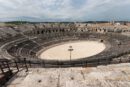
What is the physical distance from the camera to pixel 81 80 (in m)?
8.72

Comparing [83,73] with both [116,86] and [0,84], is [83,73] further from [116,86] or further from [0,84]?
[0,84]

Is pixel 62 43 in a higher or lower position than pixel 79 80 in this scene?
lower

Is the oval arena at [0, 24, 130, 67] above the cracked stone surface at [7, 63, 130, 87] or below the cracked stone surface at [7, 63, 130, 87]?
below

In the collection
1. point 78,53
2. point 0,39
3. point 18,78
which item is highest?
point 18,78

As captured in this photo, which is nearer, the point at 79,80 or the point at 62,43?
the point at 79,80

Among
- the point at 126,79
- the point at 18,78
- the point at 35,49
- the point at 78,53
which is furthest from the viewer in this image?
the point at 35,49

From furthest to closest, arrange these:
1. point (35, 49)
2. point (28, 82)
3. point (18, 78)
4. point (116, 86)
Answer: point (35, 49) → point (18, 78) → point (28, 82) → point (116, 86)

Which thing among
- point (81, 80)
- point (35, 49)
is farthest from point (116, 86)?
point (35, 49)

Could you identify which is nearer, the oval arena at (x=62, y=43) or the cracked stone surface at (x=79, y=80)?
the cracked stone surface at (x=79, y=80)

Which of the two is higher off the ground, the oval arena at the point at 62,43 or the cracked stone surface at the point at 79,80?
the cracked stone surface at the point at 79,80

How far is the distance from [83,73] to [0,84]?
463 cm

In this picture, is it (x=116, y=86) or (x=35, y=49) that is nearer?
(x=116, y=86)

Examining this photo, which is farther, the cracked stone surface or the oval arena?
the oval arena

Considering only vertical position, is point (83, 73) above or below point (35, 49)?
above
